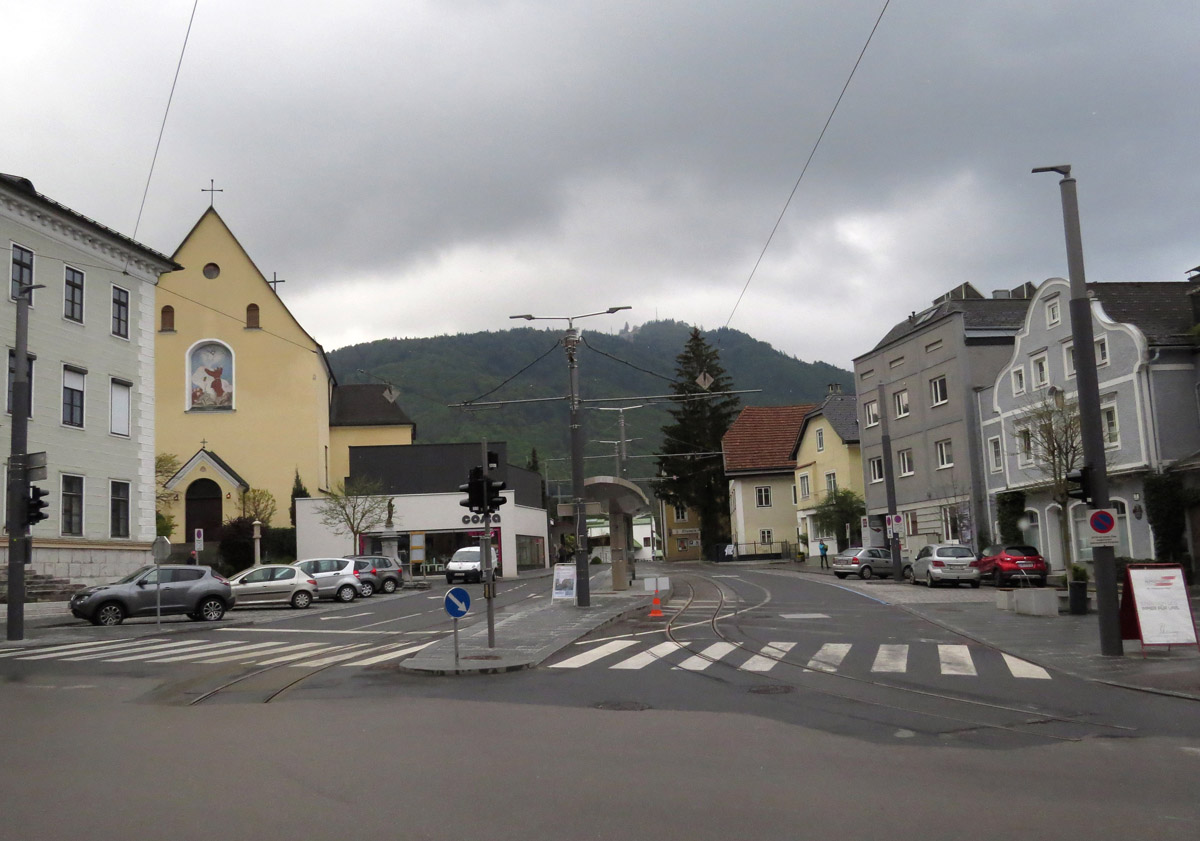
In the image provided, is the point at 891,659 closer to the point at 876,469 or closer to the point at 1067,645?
the point at 1067,645

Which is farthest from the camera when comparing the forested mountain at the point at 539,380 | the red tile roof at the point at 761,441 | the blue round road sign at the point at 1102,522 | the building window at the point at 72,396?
the forested mountain at the point at 539,380

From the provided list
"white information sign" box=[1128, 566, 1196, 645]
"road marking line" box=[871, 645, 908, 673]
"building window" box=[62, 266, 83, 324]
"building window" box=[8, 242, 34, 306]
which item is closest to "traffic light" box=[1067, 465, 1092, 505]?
"white information sign" box=[1128, 566, 1196, 645]

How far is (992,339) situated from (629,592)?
23512 mm

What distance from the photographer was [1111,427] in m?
37.1

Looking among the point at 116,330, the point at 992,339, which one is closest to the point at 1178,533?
the point at 992,339

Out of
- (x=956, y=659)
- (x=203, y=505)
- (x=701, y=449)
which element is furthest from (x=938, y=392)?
(x=203, y=505)

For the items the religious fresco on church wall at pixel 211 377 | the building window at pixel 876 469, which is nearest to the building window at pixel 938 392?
the building window at pixel 876 469

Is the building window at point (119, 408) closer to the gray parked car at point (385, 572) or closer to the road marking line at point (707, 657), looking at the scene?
the gray parked car at point (385, 572)

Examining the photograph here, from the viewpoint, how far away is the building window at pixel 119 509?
36.6 metres

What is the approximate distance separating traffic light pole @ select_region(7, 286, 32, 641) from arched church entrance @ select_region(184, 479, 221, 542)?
3958 centimetres

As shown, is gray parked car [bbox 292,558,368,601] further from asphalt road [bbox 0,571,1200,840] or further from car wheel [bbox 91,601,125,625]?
asphalt road [bbox 0,571,1200,840]

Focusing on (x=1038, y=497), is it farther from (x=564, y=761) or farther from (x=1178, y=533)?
(x=564, y=761)

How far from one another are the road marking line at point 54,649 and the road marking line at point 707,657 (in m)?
11.4

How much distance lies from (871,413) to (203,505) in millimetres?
37894
